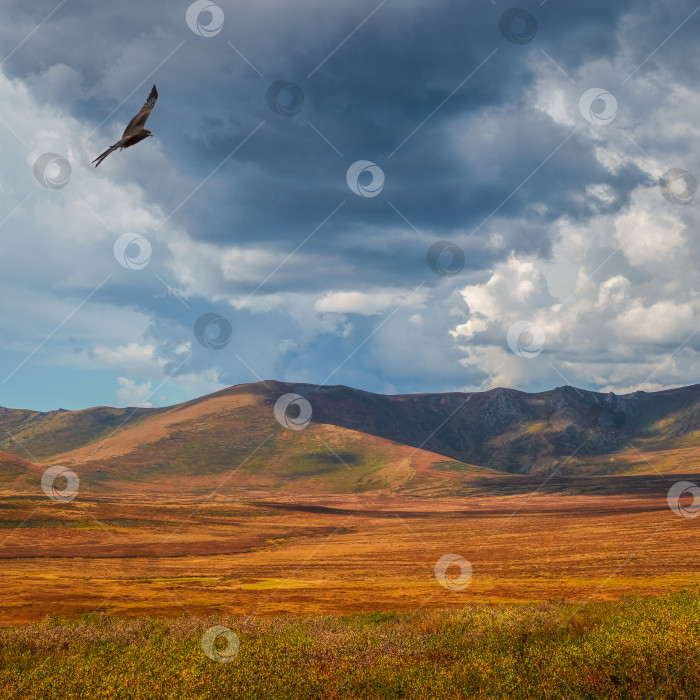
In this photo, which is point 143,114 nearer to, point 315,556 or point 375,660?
point 375,660

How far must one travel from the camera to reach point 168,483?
166 m

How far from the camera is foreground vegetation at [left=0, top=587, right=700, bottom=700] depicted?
10.9m

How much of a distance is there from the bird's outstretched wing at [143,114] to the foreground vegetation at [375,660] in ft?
32.3

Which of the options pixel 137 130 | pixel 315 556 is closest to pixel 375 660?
pixel 137 130

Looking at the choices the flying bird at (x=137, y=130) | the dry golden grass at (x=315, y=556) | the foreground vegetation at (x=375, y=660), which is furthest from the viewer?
the dry golden grass at (x=315, y=556)

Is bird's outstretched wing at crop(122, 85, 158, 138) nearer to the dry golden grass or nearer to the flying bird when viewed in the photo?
the flying bird

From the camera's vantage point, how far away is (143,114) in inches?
375

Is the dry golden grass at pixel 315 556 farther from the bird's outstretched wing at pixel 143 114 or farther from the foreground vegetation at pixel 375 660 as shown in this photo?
the bird's outstretched wing at pixel 143 114

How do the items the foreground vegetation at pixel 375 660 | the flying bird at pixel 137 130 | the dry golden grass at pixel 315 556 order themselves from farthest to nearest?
the dry golden grass at pixel 315 556
the foreground vegetation at pixel 375 660
the flying bird at pixel 137 130

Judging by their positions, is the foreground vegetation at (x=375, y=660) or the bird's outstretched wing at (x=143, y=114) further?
the foreground vegetation at (x=375, y=660)

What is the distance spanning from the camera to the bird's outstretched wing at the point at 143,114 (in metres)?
9.36

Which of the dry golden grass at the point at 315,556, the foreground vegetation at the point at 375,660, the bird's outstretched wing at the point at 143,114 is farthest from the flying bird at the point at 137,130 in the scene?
the dry golden grass at the point at 315,556

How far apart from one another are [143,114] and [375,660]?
12935mm

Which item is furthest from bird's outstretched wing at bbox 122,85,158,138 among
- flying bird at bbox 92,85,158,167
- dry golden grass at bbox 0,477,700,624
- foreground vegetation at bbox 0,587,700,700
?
dry golden grass at bbox 0,477,700,624
